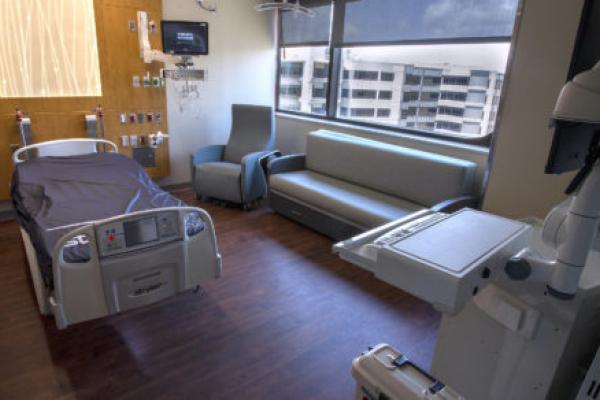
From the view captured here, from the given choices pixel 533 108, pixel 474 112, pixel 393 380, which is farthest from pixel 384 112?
pixel 393 380

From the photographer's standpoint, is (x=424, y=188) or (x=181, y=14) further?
(x=181, y=14)

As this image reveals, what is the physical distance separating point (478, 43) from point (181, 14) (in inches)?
118

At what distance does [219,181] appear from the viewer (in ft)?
12.9

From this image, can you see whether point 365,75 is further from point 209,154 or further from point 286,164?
point 209,154

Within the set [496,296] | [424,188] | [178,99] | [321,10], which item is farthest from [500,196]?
[178,99]

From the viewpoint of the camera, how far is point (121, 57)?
374 cm

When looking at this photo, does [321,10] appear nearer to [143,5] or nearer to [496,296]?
[143,5]

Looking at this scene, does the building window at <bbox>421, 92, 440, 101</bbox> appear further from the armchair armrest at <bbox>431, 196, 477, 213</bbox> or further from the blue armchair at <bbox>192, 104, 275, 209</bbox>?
the blue armchair at <bbox>192, 104, 275, 209</bbox>

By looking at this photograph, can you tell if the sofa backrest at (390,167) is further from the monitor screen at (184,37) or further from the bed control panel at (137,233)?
the bed control panel at (137,233)

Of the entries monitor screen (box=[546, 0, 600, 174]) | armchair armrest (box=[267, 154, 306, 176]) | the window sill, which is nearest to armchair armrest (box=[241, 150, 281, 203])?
armchair armrest (box=[267, 154, 306, 176])

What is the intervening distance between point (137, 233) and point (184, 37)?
2.87 m

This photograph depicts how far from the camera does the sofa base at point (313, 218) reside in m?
3.14

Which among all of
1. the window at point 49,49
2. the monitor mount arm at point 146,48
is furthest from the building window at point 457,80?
the window at point 49,49

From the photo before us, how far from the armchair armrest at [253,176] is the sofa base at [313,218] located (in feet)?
0.70
